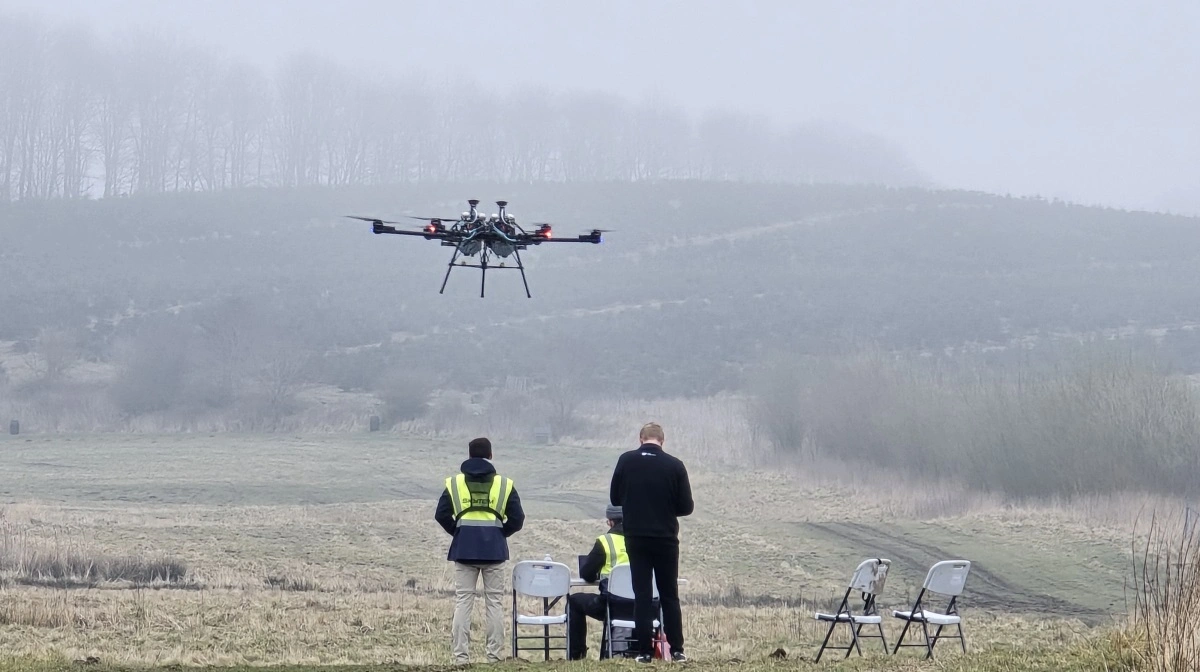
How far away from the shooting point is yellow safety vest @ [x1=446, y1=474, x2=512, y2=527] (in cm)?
1252

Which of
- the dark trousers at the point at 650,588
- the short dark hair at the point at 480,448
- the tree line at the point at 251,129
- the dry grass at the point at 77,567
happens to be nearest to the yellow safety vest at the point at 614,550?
the dark trousers at the point at 650,588

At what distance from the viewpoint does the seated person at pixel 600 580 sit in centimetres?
1272

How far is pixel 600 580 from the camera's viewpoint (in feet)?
42.7

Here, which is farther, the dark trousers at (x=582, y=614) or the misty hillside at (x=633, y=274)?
the misty hillside at (x=633, y=274)

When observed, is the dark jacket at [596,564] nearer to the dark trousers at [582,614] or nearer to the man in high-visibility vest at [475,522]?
the dark trousers at [582,614]

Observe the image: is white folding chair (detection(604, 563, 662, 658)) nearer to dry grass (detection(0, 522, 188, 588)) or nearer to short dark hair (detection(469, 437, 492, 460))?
short dark hair (detection(469, 437, 492, 460))

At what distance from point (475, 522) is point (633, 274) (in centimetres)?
8624

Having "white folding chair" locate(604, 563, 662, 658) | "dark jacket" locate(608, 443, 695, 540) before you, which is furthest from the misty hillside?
"dark jacket" locate(608, 443, 695, 540)

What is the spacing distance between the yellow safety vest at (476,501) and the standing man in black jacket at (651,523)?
4.21 ft

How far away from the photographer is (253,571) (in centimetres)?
2562

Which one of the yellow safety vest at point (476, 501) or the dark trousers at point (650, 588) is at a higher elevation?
the yellow safety vest at point (476, 501)

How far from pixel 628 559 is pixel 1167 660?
16.0 ft

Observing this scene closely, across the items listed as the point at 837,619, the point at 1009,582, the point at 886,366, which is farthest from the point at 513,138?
the point at 837,619

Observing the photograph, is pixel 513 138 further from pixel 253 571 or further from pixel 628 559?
pixel 628 559
